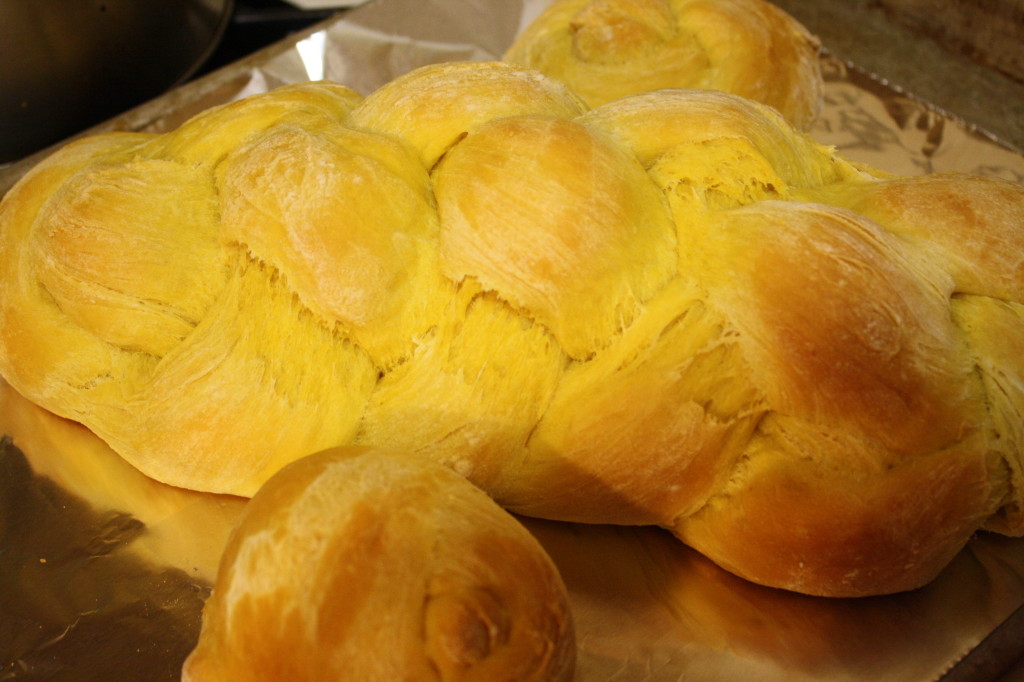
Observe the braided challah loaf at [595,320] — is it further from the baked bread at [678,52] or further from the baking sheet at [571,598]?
the baked bread at [678,52]

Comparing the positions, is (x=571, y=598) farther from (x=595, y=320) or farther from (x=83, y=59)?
(x=83, y=59)

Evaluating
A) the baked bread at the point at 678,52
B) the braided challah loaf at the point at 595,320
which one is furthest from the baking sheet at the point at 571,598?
the baked bread at the point at 678,52

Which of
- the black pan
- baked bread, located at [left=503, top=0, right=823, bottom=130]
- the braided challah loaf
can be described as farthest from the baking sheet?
baked bread, located at [left=503, top=0, right=823, bottom=130]

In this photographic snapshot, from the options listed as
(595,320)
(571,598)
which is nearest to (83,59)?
(595,320)

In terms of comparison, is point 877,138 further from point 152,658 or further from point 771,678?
point 152,658

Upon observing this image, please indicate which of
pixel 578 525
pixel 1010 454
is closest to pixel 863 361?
pixel 1010 454

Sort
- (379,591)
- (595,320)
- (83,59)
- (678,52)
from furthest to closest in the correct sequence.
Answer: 1. (83,59)
2. (678,52)
3. (595,320)
4. (379,591)

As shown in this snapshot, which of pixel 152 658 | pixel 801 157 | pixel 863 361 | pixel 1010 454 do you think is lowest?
pixel 152 658
